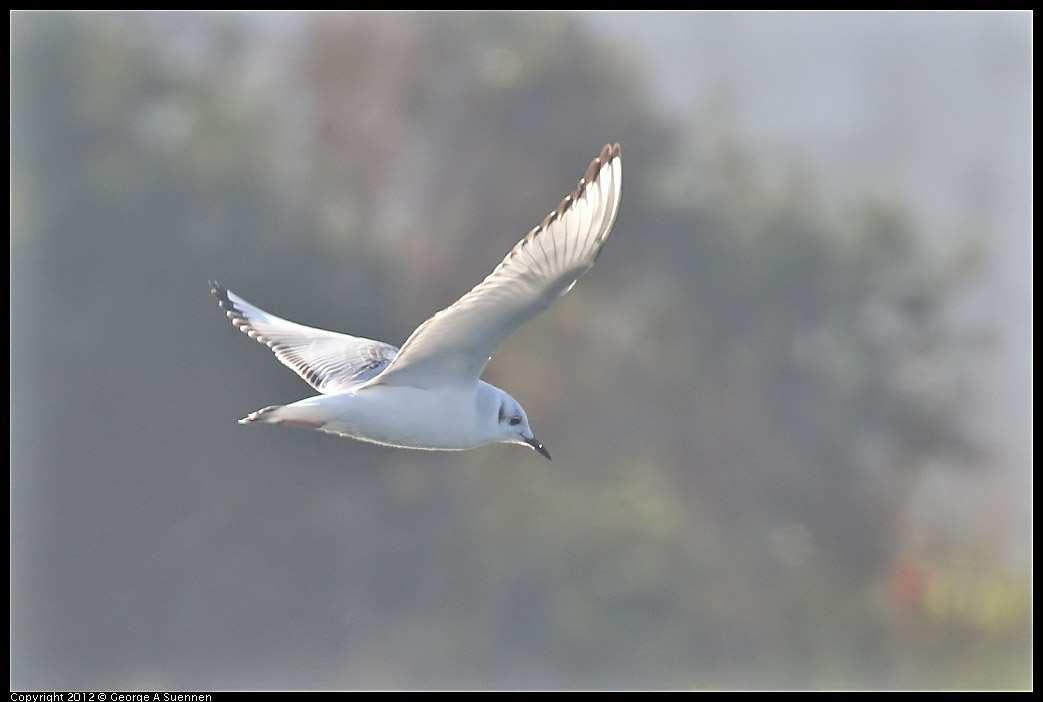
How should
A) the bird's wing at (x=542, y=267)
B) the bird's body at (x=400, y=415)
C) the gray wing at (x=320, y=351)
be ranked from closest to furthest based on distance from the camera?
the bird's wing at (x=542, y=267) → the bird's body at (x=400, y=415) → the gray wing at (x=320, y=351)

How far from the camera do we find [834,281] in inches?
526

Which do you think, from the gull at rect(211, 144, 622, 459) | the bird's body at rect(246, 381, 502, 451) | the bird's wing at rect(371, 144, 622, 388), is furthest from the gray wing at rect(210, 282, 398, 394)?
the bird's wing at rect(371, 144, 622, 388)

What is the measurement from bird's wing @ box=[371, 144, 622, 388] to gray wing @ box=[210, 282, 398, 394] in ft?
1.58

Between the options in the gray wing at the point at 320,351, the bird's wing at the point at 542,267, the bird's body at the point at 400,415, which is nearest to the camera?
the bird's wing at the point at 542,267

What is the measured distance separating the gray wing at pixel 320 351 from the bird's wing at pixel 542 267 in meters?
0.48

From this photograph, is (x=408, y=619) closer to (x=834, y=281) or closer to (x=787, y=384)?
(x=787, y=384)

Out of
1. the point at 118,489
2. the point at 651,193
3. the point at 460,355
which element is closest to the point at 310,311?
the point at 118,489

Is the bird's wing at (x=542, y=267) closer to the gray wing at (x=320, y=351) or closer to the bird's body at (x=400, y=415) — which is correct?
the bird's body at (x=400, y=415)

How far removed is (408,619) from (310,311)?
2.90 meters

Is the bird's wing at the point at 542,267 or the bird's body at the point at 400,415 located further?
the bird's body at the point at 400,415

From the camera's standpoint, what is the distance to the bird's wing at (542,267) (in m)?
2.86

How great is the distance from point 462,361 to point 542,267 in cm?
41

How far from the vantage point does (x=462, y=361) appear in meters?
3.21

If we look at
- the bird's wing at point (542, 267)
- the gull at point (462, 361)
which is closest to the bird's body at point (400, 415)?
the gull at point (462, 361)
